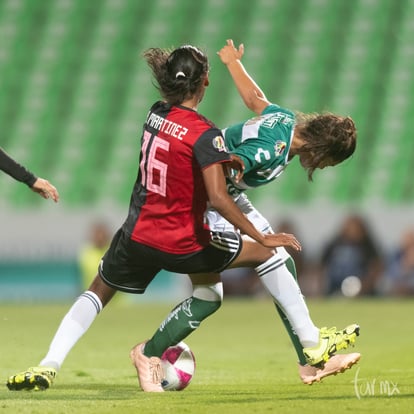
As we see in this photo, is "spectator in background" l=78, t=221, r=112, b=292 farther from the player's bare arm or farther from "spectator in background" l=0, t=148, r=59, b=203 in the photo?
the player's bare arm

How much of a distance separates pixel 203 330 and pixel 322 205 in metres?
3.95

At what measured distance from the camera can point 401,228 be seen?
1405cm

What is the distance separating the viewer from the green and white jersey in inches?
229

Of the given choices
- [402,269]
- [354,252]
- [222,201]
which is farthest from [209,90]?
[222,201]

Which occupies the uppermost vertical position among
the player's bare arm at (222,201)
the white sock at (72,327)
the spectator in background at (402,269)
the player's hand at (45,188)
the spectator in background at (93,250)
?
the player's bare arm at (222,201)

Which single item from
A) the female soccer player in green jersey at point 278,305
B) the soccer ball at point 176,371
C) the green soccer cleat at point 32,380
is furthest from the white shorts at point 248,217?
the green soccer cleat at point 32,380

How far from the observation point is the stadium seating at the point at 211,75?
16.5 metres

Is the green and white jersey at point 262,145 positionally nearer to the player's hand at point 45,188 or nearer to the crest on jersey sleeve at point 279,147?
the crest on jersey sleeve at point 279,147

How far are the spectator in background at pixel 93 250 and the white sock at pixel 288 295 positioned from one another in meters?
7.73

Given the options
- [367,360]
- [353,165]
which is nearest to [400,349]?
[367,360]

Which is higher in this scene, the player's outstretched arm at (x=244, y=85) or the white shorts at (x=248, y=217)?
the player's outstretched arm at (x=244, y=85)

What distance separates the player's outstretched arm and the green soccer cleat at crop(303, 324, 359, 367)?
4.09 ft

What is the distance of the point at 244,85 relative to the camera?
21.4 ft

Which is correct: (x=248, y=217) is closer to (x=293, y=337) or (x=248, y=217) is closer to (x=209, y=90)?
(x=293, y=337)
